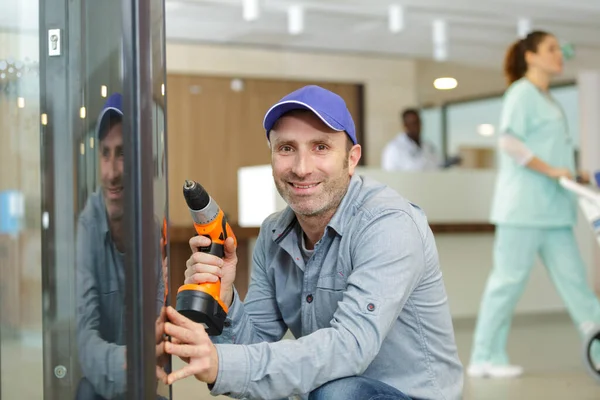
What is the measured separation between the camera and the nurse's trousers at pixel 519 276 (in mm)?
3316

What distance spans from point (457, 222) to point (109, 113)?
14.4 ft

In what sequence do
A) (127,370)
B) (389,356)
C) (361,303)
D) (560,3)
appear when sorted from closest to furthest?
(127,370) < (361,303) < (389,356) < (560,3)

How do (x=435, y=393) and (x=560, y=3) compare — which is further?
(x=560, y=3)

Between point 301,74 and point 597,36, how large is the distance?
2842mm

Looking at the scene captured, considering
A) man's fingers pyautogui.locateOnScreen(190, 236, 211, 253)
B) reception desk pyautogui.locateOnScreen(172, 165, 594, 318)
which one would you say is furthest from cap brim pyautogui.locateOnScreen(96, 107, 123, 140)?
reception desk pyautogui.locateOnScreen(172, 165, 594, 318)

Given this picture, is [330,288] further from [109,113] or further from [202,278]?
[109,113]

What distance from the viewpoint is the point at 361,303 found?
4.62ft

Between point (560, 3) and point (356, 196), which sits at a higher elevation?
point (560, 3)

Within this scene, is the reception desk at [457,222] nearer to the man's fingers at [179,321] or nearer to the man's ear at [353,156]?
the man's ear at [353,156]

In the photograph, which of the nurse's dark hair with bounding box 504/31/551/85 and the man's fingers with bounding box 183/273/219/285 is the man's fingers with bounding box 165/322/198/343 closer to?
the man's fingers with bounding box 183/273/219/285

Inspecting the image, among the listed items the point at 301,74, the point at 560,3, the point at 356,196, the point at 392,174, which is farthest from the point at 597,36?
the point at 356,196

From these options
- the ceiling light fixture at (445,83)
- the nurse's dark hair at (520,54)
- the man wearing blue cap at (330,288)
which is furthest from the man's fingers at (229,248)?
the ceiling light fixture at (445,83)

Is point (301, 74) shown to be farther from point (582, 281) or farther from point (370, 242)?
point (370, 242)

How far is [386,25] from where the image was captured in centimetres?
730
